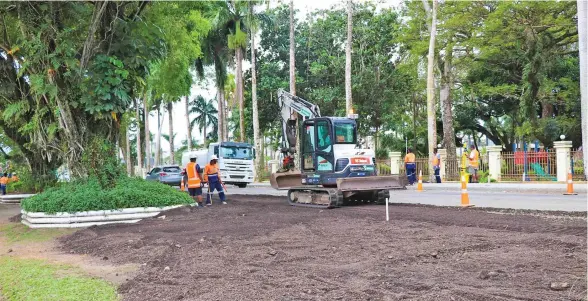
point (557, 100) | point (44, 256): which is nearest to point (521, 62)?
point (557, 100)

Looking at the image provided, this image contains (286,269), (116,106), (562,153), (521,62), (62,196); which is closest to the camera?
(286,269)

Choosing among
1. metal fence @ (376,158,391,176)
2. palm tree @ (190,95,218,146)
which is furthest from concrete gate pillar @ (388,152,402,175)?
palm tree @ (190,95,218,146)

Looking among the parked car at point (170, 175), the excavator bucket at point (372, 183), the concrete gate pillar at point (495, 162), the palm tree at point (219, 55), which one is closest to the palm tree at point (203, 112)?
the palm tree at point (219, 55)

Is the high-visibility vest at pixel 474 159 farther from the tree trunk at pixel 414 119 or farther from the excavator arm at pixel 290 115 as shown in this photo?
the tree trunk at pixel 414 119

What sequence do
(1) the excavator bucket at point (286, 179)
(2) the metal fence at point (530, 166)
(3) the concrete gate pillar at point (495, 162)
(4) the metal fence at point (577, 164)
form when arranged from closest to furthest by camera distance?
1. (1) the excavator bucket at point (286, 179)
2. (4) the metal fence at point (577, 164)
3. (2) the metal fence at point (530, 166)
4. (3) the concrete gate pillar at point (495, 162)

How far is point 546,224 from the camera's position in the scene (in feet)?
31.9

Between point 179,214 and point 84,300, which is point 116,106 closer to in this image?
point 179,214

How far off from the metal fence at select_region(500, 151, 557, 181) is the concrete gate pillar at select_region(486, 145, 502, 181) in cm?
26

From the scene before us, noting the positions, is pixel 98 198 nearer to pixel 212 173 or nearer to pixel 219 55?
pixel 212 173

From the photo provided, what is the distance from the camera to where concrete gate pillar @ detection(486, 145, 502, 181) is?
1045 inches

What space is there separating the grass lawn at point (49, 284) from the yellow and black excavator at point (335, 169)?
8.07 m

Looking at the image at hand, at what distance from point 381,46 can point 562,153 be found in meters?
17.8

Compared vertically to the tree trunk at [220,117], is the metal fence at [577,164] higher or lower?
lower

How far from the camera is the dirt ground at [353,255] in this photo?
225 inches
